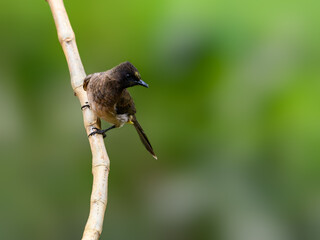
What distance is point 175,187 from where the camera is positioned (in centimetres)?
233

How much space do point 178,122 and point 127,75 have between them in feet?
2.83

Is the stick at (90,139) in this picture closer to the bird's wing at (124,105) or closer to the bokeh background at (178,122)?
the bird's wing at (124,105)

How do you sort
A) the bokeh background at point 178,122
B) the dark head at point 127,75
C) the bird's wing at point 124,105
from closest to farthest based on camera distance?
the dark head at point 127,75 → the bird's wing at point 124,105 → the bokeh background at point 178,122

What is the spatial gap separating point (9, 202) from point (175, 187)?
2.69ft

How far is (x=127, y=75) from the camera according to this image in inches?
58.9

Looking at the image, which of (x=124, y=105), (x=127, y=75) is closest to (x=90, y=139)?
(x=127, y=75)

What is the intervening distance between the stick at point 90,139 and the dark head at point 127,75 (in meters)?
0.13

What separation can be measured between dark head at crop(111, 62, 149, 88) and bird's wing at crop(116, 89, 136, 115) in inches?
5.4

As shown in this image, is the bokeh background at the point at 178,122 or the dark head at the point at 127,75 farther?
the bokeh background at the point at 178,122

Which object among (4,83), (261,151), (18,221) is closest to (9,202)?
(18,221)

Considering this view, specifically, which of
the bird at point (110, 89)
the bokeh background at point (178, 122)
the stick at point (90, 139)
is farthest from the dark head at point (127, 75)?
the bokeh background at point (178, 122)

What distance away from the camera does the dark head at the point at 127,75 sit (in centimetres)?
147

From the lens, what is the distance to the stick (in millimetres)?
990

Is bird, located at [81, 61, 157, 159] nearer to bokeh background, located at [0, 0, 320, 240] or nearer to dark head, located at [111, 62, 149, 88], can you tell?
dark head, located at [111, 62, 149, 88]
